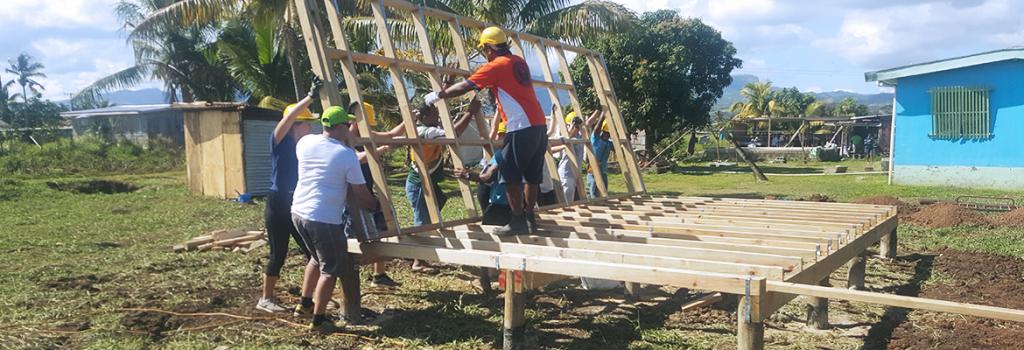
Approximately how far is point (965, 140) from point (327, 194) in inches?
662

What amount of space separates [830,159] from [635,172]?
87.1 ft

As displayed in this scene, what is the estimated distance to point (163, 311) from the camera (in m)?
5.57

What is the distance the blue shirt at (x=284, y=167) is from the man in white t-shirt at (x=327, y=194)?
42cm

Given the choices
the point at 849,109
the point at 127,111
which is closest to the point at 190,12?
the point at 127,111

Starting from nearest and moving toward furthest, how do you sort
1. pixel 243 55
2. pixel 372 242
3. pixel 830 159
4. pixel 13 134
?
1. pixel 372 242
2. pixel 243 55
3. pixel 13 134
4. pixel 830 159

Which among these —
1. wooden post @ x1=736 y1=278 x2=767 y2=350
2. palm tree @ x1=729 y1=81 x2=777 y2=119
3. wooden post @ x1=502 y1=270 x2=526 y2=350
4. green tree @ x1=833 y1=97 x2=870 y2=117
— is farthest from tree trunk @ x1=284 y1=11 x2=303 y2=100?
green tree @ x1=833 y1=97 x2=870 y2=117

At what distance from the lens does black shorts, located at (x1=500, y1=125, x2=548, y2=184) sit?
18.4 feet

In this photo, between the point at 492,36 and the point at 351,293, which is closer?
the point at 351,293

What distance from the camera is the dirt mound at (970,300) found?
16.3 ft

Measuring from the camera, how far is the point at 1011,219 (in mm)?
10125

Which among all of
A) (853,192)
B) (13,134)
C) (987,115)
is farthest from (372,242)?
(13,134)

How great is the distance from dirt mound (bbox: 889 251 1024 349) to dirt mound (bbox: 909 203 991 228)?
2.28m

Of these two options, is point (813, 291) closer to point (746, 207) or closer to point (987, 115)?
point (746, 207)

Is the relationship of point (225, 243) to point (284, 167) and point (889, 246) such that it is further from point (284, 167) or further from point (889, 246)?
point (889, 246)
